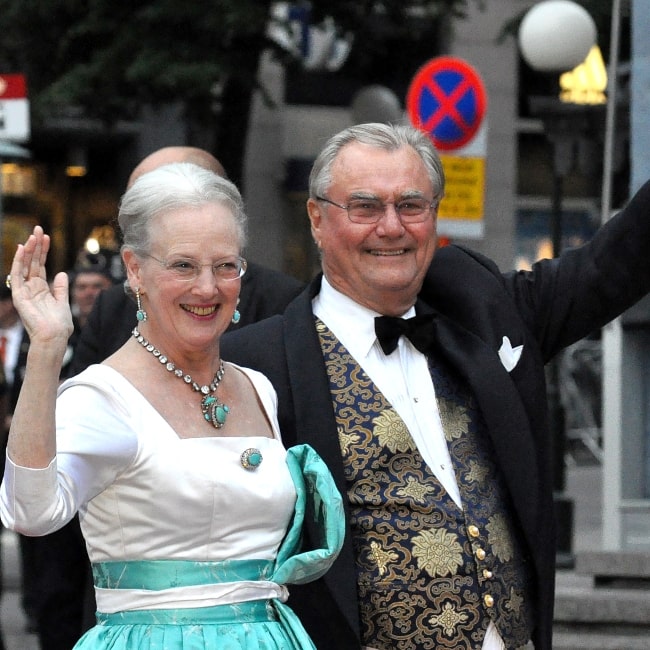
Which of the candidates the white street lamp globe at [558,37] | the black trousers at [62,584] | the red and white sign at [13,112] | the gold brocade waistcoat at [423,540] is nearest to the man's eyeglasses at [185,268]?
the gold brocade waistcoat at [423,540]

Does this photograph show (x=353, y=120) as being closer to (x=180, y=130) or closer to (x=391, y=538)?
(x=180, y=130)

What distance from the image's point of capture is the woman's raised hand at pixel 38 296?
3145 millimetres

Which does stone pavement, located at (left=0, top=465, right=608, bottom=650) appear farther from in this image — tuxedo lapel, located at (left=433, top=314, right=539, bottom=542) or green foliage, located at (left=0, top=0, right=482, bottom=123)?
tuxedo lapel, located at (left=433, top=314, right=539, bottom=542)

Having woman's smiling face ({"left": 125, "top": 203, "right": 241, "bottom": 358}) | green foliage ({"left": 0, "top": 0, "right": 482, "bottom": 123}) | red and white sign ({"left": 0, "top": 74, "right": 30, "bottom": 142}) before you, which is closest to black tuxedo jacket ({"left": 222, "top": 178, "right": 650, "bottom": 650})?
woman's smiling face ({"left": 125, "top": 203, "right": 241, "bottom": 358})

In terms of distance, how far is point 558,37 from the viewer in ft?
34.2

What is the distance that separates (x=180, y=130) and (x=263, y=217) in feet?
6.70

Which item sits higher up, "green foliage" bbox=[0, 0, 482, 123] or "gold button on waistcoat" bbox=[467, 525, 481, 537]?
"green foliage" bbox=[0, 0, 482, 123]

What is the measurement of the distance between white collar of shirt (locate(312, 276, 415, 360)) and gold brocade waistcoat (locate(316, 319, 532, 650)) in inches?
5.4

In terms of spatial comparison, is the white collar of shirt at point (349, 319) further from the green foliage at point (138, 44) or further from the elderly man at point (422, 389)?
the green foliage at point (138, 44)

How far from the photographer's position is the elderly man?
12.6 ft

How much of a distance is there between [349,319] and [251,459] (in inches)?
30.3

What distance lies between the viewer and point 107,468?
327cm

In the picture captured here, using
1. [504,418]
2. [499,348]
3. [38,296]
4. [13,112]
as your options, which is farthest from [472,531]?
[13,112]

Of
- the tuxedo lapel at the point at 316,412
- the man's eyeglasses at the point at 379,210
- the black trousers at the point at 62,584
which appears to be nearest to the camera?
the tuxedo lapel at the point at 316,412
